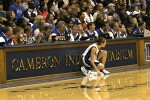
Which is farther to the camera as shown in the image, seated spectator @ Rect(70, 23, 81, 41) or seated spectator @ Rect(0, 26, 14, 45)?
seated spectator @ Rect(70, 23, 81, 41)

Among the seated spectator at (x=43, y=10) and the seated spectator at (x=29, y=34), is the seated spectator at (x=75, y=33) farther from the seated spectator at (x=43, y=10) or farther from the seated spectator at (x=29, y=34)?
the seated spectator at (x=29, y=34)

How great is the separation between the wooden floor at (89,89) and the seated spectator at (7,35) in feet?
4.49

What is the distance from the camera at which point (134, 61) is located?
659 inches

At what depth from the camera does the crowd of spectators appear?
14078mm

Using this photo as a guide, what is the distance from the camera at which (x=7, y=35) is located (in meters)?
13.2

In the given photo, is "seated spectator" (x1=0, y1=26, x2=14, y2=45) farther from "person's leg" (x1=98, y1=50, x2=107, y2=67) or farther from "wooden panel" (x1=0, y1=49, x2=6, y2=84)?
"person's leg" (x1=98, y1=50, x2=107, y2=67)

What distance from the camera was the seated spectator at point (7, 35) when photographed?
43.2 feet

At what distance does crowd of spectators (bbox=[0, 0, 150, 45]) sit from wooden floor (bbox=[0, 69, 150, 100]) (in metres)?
1.53

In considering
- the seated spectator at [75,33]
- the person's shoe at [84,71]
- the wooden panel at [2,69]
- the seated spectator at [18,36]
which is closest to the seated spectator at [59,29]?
the seated spectator at [75,33]

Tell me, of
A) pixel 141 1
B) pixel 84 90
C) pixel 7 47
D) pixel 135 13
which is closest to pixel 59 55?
pixel 7 47

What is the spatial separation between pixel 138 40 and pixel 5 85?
581 centimetres

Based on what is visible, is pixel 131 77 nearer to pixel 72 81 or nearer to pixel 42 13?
pixel 72 81

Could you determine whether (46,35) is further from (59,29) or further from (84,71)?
(84,71)

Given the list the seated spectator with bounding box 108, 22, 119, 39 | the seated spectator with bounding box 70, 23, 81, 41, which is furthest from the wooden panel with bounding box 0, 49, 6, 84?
the seated spectator with bounding box 108, 22, 119, 39
